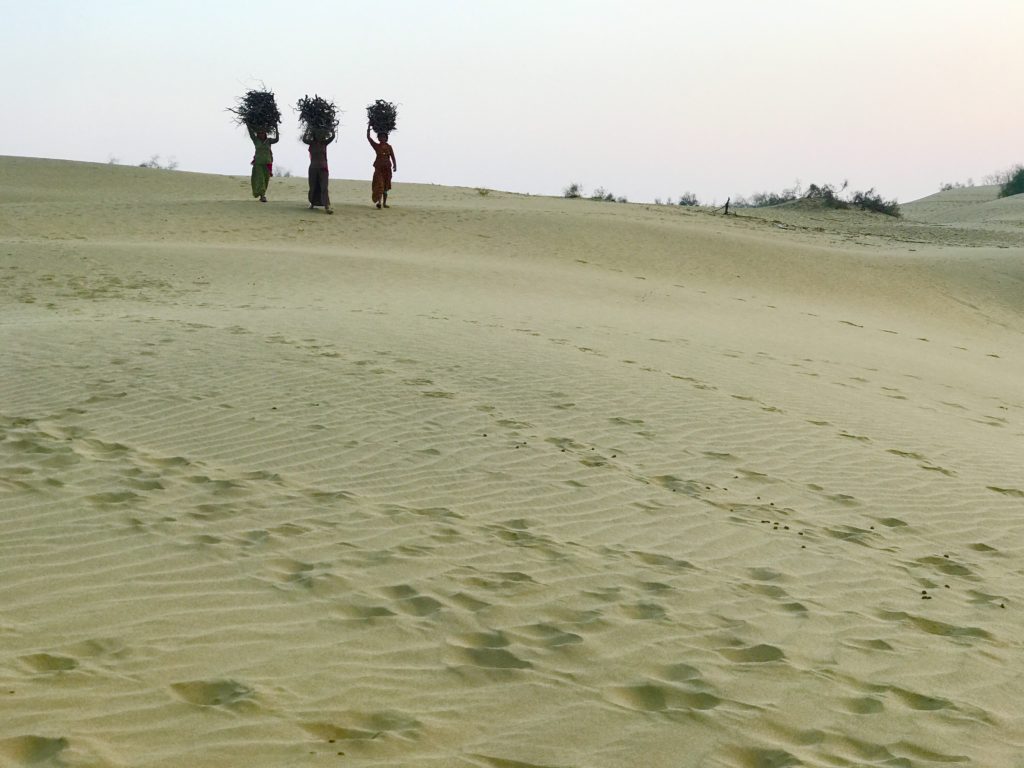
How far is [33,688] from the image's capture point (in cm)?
366

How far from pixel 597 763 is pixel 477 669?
727 mm

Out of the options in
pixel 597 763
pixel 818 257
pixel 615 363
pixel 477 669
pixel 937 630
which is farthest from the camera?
pixel 818 257

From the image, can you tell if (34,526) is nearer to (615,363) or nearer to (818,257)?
(615,363)

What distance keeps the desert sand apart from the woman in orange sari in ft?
32.6

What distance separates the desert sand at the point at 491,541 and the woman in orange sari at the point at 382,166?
9928mm

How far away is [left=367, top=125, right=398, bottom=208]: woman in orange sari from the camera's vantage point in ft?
76.3

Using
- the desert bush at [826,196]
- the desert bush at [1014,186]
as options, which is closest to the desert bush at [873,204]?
the desert bush at [826,196]

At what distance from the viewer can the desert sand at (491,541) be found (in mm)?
3666

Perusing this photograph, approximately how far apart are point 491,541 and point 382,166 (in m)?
19.4

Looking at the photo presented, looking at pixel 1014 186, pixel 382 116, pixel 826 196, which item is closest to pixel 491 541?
pixel 382 116

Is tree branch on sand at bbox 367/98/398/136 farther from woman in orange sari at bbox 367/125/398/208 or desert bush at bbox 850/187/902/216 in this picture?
desert bush at bbox 850/187/902/216

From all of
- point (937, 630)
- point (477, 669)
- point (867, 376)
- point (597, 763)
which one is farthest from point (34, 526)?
point (867, 376)

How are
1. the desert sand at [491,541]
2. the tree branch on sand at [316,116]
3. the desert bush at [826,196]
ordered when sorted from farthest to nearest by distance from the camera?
the desert bush at [826,196] → the tree branch on sand at [316,116] → the desert sand at [491,541]

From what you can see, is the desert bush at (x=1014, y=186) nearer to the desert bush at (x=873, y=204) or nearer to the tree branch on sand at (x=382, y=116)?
the desert bush at (x=873, y=204)
